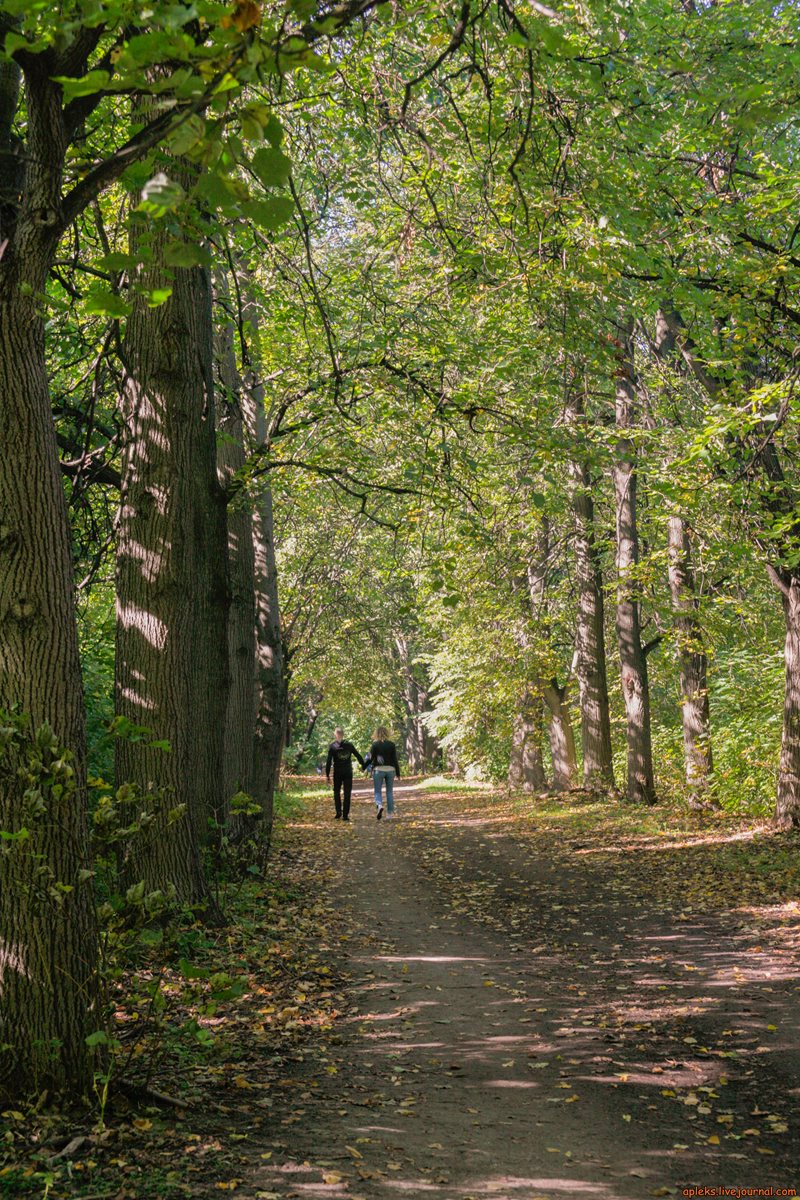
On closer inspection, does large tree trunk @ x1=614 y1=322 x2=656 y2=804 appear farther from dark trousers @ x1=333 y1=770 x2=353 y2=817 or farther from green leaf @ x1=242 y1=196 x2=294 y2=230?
green leaf @ x1=242 y1=196 x2=294 y2=230

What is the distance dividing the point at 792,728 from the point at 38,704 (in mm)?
11405

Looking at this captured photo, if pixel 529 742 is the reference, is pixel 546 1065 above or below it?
below

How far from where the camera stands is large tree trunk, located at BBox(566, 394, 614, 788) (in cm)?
2028

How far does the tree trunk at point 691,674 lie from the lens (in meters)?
16.8

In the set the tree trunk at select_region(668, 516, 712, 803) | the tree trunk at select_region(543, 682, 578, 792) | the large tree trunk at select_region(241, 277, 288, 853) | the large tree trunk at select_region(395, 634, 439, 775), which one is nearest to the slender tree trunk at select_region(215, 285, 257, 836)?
the large tree trunk at select_region(241, 277, 288, 853)

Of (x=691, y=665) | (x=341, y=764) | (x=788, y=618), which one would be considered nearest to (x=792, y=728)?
(x=788, y=618)

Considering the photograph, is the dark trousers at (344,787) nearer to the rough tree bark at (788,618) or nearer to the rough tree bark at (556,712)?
the rough tree bark at (556,712)

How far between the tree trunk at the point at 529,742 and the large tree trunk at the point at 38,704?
19.6 metres

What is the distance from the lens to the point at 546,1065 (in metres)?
5.36

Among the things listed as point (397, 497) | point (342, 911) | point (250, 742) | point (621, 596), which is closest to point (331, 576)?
point (621, 596)

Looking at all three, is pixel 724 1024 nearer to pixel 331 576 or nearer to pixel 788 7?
pixel 788 7

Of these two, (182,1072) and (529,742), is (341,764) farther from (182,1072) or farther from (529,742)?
(182,1072)

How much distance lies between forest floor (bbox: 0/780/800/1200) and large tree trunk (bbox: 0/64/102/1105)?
43cm

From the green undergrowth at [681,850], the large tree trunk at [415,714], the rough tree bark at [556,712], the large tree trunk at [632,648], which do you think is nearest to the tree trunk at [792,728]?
the green undergrowth at [681,850]
